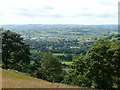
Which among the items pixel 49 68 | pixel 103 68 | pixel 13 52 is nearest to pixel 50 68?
pixel 49 68

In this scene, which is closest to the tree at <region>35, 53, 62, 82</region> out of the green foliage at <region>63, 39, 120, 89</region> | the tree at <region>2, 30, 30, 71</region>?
the tree at <region>2, 30, 30, 71</region>

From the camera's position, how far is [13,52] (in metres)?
40.0

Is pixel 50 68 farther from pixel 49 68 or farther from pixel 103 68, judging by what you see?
pixel 103 68

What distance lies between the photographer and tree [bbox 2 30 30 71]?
3975 centimetres

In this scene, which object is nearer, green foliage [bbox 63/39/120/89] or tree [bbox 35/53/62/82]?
green foliage [bbox 63/39/120/89]

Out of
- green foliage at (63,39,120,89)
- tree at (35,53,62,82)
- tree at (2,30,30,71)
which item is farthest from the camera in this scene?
tree at (35,53,62,82)

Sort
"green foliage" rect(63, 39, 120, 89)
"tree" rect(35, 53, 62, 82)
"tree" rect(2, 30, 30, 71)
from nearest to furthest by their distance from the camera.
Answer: "green foliage" rect(63, 39, 120, 89)
"tree" rect(2, 30, 30, 71)
"tree" rect(35, 53, 62, 82)

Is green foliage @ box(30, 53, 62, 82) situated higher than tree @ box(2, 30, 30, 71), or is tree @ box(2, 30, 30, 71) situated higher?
tree @ box(2, 30, 30, 71)

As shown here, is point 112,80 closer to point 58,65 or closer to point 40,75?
point 40,75

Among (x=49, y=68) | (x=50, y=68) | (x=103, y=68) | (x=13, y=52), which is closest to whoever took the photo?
(x=103, y=68)

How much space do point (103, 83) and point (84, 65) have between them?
18.1 ft

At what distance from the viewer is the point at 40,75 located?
53.9 metres

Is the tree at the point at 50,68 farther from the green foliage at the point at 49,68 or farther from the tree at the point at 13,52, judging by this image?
the tree at the point at 13,52

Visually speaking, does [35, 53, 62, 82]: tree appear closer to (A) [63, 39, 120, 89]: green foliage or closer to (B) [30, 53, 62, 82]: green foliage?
(B) [30, 53, 62, 82]: green foliage
